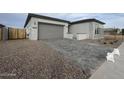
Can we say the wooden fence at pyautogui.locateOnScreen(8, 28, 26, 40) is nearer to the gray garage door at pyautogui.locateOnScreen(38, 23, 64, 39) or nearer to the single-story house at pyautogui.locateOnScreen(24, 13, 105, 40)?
the single-story house at pyautogui.locateOnScreen(24, 13, 105, 40)

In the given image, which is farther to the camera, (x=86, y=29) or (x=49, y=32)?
(x=86, y=29)

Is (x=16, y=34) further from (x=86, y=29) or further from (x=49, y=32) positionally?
(x=86, y=29)

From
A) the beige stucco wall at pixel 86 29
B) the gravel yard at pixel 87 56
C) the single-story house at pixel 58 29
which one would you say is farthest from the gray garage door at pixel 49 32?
the gravel yard at pixel 87 56

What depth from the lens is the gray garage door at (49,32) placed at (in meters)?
9.48

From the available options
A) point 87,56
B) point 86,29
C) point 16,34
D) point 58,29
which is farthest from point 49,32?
point 87,56

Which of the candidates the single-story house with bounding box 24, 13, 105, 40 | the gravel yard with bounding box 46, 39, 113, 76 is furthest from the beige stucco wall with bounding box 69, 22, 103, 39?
the gravel yard with bounding box 46, 39, 113, 76

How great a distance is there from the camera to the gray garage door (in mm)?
9480

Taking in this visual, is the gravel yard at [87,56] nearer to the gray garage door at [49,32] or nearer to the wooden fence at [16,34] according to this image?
the gray garage door at [49,32]

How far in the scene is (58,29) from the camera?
437 inches

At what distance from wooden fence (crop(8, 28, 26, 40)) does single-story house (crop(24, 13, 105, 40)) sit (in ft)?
1.90

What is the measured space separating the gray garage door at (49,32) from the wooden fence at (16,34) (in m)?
2.19

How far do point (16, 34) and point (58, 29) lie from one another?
4.01 m
